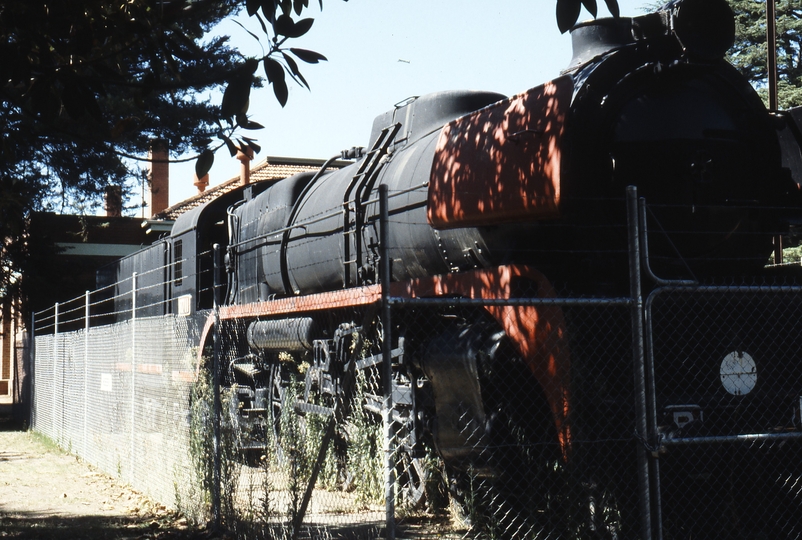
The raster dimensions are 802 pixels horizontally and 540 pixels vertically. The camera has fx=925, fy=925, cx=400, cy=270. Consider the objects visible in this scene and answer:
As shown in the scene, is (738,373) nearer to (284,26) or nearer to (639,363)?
(639,363)

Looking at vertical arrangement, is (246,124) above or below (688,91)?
below

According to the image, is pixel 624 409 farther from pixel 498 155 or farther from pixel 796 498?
pixel 498 155

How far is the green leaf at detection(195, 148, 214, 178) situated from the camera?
15.1ft

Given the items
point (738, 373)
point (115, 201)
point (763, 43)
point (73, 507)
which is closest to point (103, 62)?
point (738, 373)

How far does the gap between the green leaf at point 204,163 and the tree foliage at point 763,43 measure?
81.4ft

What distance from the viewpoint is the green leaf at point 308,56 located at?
4281 mm

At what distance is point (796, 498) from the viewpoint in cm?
627

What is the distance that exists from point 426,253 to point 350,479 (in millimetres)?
2596

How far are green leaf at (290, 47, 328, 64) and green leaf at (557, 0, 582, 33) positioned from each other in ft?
3.54

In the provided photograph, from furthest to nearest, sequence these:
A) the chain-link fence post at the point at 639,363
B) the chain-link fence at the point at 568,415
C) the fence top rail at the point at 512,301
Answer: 1. the chain-link fence at the point at 568,415
2. the chain-link fence post at the point at 639,363
3. the fence top rail at the point at 512,301

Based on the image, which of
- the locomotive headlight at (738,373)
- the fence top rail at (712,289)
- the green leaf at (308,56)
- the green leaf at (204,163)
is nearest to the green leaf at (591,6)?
the green leaf at (308,56)

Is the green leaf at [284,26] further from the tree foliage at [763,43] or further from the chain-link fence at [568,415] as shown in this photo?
the tree foliage at [763,43]

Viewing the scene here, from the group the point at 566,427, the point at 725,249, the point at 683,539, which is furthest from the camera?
the point at 725,249

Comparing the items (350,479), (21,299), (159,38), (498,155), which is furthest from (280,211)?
(21,299)
